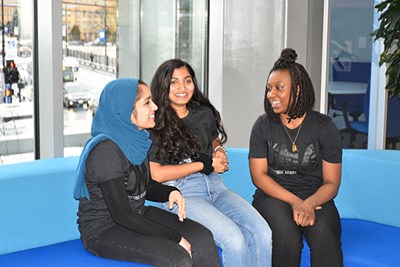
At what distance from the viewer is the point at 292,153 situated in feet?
11.9

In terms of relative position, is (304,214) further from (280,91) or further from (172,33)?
(172,33)

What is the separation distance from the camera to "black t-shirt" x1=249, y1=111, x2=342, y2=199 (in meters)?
3.62

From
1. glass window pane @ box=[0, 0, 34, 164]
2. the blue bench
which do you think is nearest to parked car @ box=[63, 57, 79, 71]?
glass window pane @ box=[0, 0, 34, 164]

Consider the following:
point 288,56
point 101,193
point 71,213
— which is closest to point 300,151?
point 288,56

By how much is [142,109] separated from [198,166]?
0.54 m

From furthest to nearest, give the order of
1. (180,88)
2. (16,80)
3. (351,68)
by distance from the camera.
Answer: (351,68) → (16,80) → (180,88)

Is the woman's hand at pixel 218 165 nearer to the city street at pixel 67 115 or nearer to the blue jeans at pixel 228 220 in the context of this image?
the blue jeans at pixel 228 220

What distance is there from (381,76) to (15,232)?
4489 mm

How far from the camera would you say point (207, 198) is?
364cm

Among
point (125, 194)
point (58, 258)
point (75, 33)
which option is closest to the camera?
point (125, 194)

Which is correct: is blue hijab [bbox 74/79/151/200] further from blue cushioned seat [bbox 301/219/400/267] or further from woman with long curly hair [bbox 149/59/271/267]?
blue cushioned seat [bbox 301/219/400/267]

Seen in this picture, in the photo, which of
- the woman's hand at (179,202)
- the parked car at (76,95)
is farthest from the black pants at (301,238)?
the parked car at (76,95)

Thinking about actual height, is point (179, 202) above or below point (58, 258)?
above

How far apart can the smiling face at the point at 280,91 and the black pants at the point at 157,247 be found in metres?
0.80
